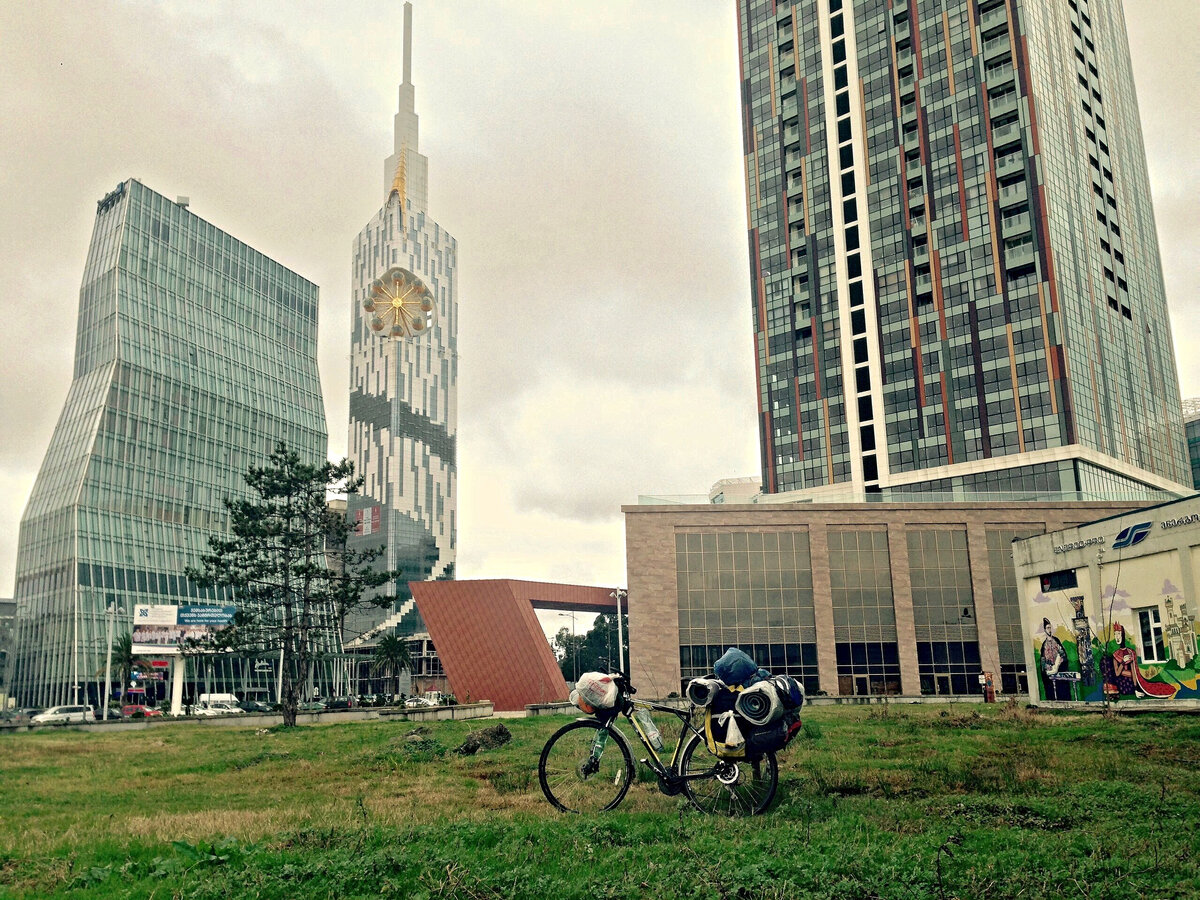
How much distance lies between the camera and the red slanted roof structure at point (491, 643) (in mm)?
63719

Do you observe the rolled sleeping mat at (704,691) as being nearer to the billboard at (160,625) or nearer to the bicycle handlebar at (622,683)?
the bicycle handlebar at (622,683)

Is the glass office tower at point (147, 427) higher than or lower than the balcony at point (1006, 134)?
lower

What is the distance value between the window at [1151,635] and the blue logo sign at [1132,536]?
255cm

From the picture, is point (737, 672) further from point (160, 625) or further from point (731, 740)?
point (160, 625)

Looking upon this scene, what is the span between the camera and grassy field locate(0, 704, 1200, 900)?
8078 millimetres

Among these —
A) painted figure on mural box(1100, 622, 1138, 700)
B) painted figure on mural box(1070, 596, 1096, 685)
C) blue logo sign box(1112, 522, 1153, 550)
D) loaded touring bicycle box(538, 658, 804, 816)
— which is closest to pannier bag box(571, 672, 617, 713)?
loaded touring bicycle box(538, 658, 804, 816)

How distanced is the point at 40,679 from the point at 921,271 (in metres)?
106

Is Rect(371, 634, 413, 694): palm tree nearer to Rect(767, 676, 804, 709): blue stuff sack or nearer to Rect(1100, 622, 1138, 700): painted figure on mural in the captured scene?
Rect(1100, 622, 1138, 700): painted figure on mural

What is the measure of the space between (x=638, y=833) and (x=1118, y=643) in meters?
32.5

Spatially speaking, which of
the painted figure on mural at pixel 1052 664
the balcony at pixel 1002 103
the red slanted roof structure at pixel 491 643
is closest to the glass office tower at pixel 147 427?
the red slanted roof structure at pixel 491 643

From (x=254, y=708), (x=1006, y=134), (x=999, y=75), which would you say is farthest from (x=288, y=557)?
(x=999, y=75)

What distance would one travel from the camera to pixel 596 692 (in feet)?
38.2

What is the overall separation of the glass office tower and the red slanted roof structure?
5015 cm

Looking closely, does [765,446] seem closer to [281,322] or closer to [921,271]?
[921,271]
